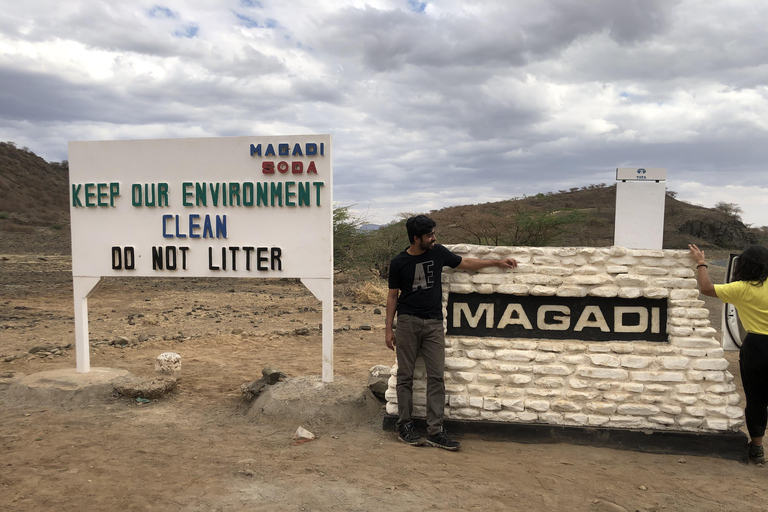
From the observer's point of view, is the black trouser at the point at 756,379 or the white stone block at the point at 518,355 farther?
the white stone block at the point at 518,355

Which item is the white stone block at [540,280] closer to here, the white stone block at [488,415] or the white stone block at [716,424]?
the white stone block at [488,415]

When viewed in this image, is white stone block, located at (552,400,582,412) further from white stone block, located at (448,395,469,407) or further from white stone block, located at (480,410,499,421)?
white stone block, located at (448,395,469,407)

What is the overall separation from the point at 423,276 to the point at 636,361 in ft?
6.66

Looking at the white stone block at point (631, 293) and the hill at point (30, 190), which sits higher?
the hill at point (30, 190)

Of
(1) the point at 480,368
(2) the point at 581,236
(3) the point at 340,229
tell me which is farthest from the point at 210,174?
(2) the point at 581,236

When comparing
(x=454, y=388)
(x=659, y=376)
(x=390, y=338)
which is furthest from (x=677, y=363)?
(x=390, y=338)

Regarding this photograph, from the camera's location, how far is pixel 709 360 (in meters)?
4.68

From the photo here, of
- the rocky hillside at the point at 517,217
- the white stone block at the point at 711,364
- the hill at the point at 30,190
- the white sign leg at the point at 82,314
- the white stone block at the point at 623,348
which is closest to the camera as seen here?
the white stone block at the point at 711,364

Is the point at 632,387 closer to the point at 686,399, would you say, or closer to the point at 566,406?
the point at 686,399

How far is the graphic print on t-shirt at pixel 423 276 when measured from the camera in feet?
15.5

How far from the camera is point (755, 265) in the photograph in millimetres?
4156

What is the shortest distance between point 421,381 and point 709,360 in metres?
2.53

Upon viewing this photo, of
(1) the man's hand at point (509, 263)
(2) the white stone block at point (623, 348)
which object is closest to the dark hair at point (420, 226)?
(1) the man's hand at point (509, 263)

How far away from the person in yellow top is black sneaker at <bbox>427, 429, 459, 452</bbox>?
2.36m
